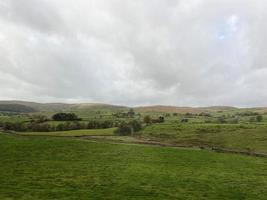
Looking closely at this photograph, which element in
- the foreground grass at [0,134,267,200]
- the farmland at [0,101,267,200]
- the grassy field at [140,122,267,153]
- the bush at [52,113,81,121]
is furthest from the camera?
the bush at [52,113,81,121]

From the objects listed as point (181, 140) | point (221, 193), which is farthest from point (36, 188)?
point (181, 140)

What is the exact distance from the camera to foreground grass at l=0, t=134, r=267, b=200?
1034 inches

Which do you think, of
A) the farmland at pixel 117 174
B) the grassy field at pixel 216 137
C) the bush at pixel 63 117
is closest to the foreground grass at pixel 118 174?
the farmland at pixel 117 174

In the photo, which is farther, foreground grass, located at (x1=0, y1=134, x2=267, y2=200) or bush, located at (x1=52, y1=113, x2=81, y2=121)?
bush, located at (x1=52, y1=113, x2=81, y2=121)

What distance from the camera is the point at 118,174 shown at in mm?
34062

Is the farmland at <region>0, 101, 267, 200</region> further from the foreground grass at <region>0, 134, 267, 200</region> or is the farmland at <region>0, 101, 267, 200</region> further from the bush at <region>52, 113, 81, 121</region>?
the bush at <region>52, 113, 81, 121</region>

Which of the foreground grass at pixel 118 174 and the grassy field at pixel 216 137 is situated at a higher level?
the grassy field at pixel 216 137

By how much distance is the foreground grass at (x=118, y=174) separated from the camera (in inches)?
1034

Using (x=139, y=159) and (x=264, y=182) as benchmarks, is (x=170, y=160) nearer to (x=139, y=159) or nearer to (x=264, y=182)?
(x=139, y=159)

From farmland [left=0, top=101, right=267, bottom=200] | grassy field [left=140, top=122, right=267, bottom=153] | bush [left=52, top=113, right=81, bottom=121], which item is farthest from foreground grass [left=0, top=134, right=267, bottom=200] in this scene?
bush [left=52, top=113, right=81, bottom=121]

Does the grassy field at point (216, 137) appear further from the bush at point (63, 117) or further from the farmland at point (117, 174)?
the bush at point (63, 117)

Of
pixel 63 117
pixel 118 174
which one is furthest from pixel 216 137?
pixel 63 117

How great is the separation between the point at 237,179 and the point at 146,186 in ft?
39.7

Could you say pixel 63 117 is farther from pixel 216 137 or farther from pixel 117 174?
pixel 117 174
